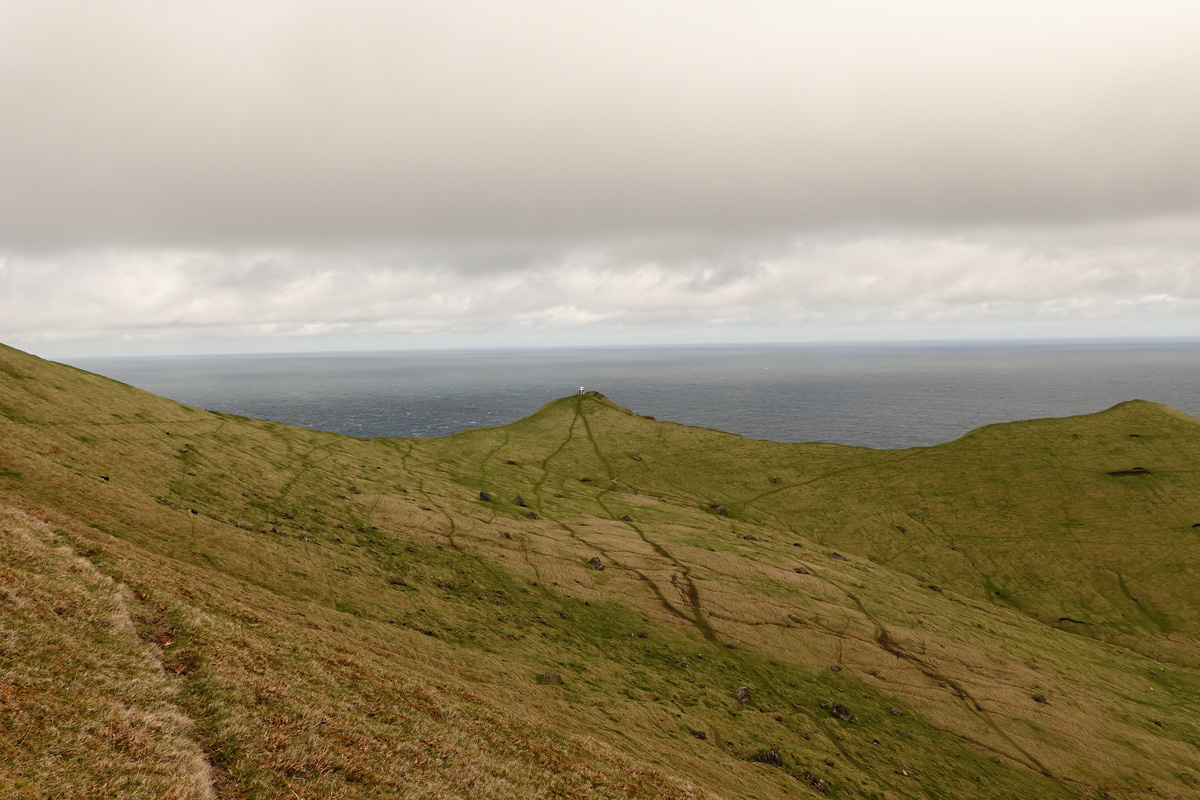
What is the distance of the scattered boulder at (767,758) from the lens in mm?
36375

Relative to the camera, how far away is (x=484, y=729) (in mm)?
24672

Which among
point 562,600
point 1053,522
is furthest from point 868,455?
point 562,600

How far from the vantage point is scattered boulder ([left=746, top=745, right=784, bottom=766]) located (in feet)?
119

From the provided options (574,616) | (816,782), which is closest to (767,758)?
(816,782)

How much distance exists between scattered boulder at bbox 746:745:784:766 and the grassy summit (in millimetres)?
167

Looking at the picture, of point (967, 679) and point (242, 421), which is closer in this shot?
point (967, 679)

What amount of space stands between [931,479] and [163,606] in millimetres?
120435

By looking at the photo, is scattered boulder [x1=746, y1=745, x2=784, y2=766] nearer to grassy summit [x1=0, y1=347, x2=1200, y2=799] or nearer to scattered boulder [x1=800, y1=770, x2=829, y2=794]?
grassy summit [x1=0, y1=347, x2=1200, y2=799]

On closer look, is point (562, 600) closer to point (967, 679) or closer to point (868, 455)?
point (967, 679)

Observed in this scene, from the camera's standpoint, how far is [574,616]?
52.0 m

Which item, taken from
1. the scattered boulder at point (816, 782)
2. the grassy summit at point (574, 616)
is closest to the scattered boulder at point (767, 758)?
the grassy summit at point (574, 616)

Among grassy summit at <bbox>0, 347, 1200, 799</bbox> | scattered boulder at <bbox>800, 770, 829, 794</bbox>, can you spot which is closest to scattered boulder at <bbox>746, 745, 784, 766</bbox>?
grassy summit at <bbox>0, 347, 1200, 799</bbox>

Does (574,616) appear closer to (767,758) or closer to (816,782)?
(767,758)

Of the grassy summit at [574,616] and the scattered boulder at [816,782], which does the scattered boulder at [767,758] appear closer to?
the grassy summit at [574,616]
